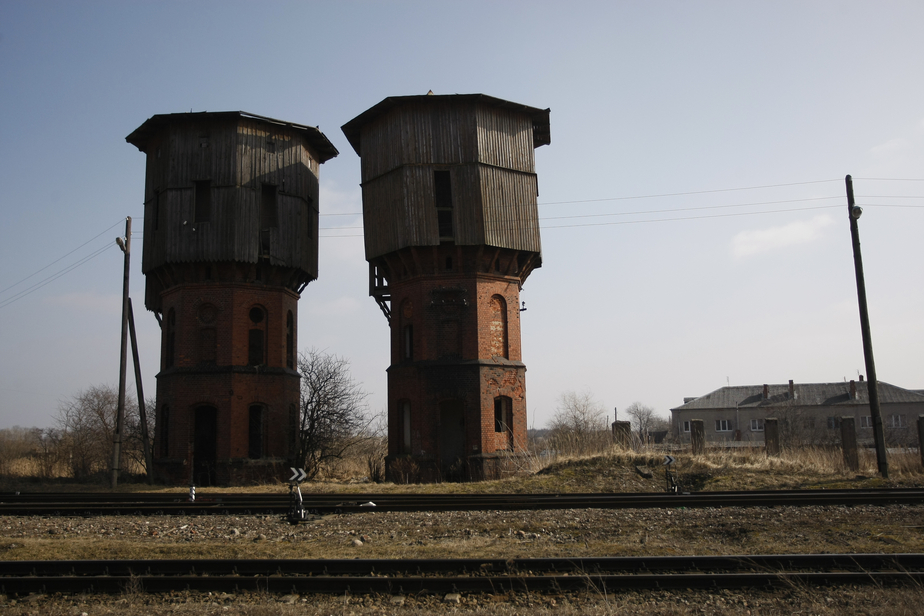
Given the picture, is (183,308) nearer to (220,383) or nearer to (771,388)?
(220,383)

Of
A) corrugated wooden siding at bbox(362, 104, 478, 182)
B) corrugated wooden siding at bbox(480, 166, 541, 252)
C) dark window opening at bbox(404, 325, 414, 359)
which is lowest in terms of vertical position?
dark window opening at bbox(404, 325, 414, 359)

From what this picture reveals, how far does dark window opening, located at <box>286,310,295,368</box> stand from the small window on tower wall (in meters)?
4.92

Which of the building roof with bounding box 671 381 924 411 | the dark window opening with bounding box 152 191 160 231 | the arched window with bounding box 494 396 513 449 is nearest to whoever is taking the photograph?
the arched window with bounding box 494 396 513 449

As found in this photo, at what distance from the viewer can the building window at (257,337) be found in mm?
26125

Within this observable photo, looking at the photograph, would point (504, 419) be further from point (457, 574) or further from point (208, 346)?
point (457, 574)

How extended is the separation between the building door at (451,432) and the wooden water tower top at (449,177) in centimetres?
590

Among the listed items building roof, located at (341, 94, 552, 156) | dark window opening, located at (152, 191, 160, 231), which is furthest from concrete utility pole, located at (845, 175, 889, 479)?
dark window opening, located at (152, 191, 160, 231)

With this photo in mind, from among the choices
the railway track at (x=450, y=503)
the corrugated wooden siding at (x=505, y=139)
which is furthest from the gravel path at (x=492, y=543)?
the corrugated wooden siding at (x=505, y=139)

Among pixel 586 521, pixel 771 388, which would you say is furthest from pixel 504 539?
pixel 771 388

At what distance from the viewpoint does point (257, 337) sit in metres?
26.3

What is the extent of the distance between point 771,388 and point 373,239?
46.7 m

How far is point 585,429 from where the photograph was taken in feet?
119

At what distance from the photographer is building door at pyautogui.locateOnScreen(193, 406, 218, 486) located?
25.0 metres

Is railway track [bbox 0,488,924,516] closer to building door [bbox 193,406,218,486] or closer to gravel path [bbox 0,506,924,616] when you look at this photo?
gravel path [bbox 0,506,924,616]
